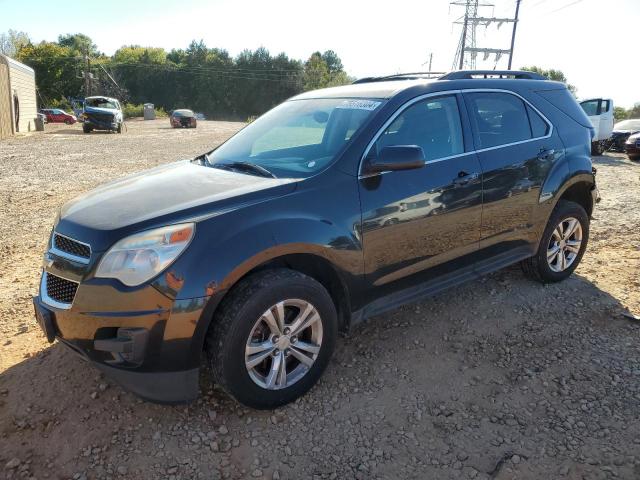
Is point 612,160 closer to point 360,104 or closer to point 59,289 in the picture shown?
point 360,104

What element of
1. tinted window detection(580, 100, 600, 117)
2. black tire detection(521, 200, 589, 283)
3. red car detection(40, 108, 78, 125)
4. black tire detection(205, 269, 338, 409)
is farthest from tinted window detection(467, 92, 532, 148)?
red car detection(40, 108, 78, 125)

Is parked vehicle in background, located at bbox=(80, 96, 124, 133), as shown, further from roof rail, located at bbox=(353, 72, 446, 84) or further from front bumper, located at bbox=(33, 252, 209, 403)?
front bumper, located at bbox=(33, 252, 209, 403)

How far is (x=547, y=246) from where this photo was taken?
447cm

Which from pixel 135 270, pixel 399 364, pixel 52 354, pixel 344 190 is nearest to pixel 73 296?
pixel 135 270

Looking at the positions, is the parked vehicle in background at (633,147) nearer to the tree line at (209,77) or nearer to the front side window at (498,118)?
the front side window at (498,118)

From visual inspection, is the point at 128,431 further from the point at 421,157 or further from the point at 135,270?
the point at 421,157

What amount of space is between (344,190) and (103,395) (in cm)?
191

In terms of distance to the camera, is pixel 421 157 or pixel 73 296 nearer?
pixel 73 296

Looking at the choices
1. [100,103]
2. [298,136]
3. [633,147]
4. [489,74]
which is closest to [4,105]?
[100,103]

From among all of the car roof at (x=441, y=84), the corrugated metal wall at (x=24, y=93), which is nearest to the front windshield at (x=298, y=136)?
the car roof at (x=441, y=84)

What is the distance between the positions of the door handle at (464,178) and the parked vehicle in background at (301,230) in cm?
1

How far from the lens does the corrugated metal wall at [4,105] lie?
74.7 ft

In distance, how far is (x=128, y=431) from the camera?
9.04 ft

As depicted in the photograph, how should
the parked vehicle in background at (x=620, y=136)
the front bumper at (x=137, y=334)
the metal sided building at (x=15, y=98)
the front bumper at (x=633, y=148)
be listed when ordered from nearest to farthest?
the front bumper at (x=137, y=334)
the front bumper at (x=633, y=148)
the parked vehicle in background at (x=620, y=136)
the metal sided building at (x=15, y=98)
